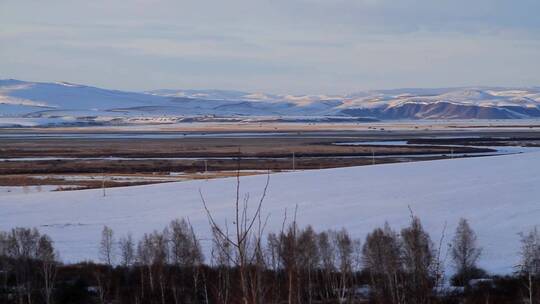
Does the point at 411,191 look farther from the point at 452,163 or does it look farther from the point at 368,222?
the point at 452,163

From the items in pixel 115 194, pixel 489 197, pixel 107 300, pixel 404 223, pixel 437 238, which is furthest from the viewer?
pixel 115 194

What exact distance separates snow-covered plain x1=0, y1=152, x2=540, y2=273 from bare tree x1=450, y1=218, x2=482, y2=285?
1.26 ft

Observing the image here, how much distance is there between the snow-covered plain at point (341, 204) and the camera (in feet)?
57.6

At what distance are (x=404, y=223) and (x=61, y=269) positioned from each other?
281 inches

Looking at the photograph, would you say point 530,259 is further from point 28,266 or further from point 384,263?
point 28,266

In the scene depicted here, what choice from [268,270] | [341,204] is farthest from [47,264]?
[341,204]

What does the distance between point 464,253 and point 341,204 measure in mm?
6926

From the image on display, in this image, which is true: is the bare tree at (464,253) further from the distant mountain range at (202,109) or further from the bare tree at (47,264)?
the distant mountain range at (202,109)

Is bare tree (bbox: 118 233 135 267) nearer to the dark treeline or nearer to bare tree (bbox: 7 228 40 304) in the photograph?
the dark treeline

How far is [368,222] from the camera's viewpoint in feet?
60.2

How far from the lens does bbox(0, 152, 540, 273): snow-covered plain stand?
17547mm

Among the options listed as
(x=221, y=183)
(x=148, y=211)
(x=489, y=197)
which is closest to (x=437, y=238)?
(x=489, y=197)

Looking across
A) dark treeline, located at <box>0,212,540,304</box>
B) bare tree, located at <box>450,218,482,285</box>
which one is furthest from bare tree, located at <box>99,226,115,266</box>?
bare tree, located at <box>450,218,482,285</box>

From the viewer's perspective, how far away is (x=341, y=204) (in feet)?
69.2
